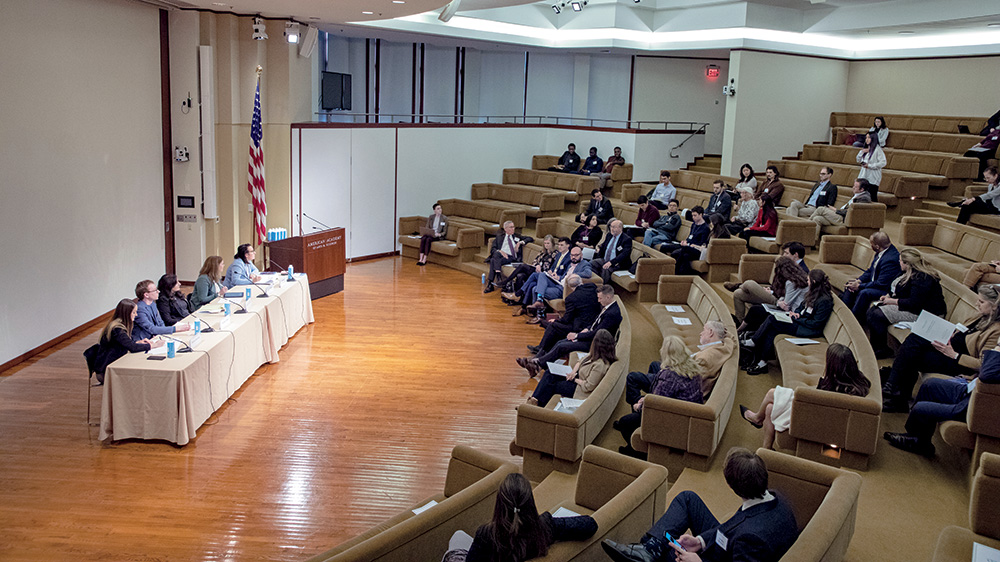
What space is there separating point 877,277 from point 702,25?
857 centimetres

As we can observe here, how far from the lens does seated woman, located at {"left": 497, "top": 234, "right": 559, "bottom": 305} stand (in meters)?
10.9

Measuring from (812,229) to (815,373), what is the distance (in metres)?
4.37

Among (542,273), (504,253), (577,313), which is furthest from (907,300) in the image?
(504,253)

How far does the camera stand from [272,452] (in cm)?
624

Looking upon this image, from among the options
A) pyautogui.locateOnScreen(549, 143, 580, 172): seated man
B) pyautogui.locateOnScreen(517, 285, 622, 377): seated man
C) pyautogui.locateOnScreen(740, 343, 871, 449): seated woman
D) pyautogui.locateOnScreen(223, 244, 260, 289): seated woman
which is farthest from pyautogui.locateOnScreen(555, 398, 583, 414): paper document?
pyautogui.locateOnScreen(549, 143, 580, 172): seated man

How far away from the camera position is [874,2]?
12820 millimetres

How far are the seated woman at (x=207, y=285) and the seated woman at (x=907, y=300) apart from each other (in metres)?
6.44

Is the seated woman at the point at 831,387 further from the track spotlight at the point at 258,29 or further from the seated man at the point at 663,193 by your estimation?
the track spotlight at the point at 258,29

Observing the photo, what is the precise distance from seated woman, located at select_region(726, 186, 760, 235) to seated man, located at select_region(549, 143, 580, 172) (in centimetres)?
483

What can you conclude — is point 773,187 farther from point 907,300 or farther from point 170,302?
point 170,302

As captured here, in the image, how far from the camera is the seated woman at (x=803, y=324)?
708cm

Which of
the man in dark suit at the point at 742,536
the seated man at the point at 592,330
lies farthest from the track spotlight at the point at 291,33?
the man in dark suit at the point at 742,536

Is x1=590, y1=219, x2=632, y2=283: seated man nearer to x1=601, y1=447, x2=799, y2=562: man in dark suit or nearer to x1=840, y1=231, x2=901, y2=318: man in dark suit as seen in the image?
x1=840, y1=231, x2=901, y2=318: man in dark suit

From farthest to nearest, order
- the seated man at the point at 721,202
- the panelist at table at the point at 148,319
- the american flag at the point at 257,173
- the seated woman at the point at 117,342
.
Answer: the seated man at the point at 721,202 < the american flag at the point at 257,173 < the panelist at table at the point at 148,319 < the seated woman at the point at 117,342
